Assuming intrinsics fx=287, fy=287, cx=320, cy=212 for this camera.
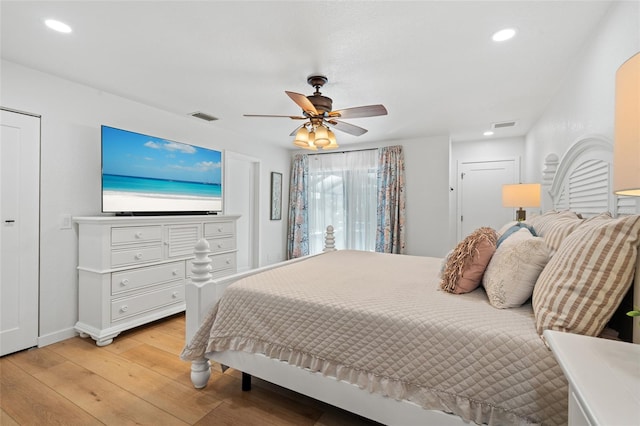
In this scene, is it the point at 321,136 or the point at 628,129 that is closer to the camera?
the point at 628,129

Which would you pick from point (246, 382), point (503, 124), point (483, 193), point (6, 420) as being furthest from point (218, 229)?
point (483, 193)

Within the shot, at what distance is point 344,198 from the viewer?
530 centimetres

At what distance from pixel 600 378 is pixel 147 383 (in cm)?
234

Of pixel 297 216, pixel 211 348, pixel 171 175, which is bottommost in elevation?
pixel 211 348

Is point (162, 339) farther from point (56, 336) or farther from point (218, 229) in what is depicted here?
point (218, 229)

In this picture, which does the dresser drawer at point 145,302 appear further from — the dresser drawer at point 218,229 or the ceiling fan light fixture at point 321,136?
the ceiling fan light fixture at point 321,136

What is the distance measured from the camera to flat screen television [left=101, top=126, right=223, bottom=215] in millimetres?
2830

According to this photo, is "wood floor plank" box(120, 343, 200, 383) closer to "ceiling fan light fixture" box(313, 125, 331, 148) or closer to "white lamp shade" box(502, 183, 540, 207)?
"ceiling fan light fixture" box(313, 125, 331, 148)

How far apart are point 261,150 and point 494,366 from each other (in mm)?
4573

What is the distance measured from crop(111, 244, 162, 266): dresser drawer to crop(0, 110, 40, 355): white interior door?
62 cm

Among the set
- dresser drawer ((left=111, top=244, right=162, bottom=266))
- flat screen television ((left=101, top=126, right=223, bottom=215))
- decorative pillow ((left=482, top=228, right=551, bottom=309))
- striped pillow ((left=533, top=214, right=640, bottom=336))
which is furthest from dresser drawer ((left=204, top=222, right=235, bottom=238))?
striped pillow ((left=533, top=214, right=640, bottom=336))

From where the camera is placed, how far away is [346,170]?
5297mm

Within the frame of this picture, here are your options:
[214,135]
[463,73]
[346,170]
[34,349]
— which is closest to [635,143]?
[463,73]

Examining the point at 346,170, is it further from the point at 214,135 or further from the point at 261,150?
the point at 214,135
